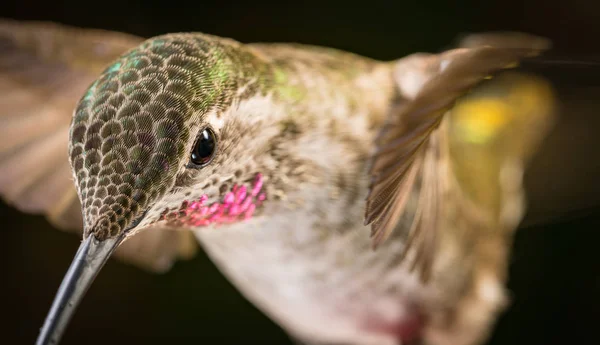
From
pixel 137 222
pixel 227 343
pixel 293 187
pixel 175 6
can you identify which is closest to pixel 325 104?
pixel 293 187

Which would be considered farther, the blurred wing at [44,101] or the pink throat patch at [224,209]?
the blurred wing at [44,101]

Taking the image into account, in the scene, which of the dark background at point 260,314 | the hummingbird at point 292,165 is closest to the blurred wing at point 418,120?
the hummingbird at point 292,165

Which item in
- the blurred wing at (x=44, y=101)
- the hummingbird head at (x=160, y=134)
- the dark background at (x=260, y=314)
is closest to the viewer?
the hummingbird head at (x=160, y=134)

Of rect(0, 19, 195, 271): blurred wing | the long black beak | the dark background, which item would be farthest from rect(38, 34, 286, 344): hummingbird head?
the dark background

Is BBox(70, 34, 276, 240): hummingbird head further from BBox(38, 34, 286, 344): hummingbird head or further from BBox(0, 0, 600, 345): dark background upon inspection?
BBox(0, 0, 600, 345): dark background

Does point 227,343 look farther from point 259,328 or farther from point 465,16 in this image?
point 465,16

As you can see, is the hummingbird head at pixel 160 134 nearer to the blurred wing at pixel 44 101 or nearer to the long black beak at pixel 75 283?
the long black beak at pixel 75 283

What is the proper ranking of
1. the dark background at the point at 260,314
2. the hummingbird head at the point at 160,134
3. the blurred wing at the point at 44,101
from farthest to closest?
the dark background at the point at 260,314 → the blurred wing at the point at 44,101 → the hummingbird head at the point at 160,134
